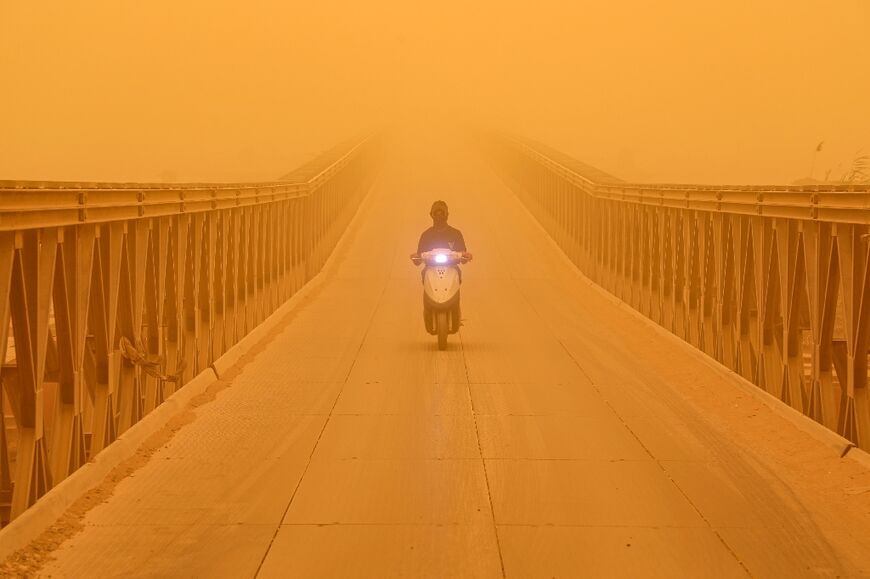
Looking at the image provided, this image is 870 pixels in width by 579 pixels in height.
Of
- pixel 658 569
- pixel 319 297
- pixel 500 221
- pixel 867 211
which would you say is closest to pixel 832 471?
pixel 867 211

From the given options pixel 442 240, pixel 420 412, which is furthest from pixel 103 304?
pixel 442 240

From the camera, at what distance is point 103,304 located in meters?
10.2

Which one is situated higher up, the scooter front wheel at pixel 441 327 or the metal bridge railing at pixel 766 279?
the metal bridge railing at pixel 766 279

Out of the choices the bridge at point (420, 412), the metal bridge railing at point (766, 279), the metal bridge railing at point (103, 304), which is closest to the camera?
the bridge at point (420, 412)

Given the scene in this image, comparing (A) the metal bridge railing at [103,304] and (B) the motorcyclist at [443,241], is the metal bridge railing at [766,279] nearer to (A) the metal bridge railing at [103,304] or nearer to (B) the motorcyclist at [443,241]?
(B) the motorcyclist at [443,241]

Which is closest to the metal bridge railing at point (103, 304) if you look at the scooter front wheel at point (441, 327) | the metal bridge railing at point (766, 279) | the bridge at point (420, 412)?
the bridge at point (420, 412)

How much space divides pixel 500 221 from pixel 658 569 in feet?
111

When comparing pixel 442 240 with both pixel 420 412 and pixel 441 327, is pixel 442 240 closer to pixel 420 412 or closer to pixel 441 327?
pixel 441 327

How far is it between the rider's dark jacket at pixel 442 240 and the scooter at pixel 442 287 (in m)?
0.10

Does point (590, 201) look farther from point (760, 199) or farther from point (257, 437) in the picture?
point (257, 437)

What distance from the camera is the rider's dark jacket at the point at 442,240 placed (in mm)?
17922

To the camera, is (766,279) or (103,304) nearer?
(103,304)

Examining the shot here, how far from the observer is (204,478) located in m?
9.90

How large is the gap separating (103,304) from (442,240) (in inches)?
325
